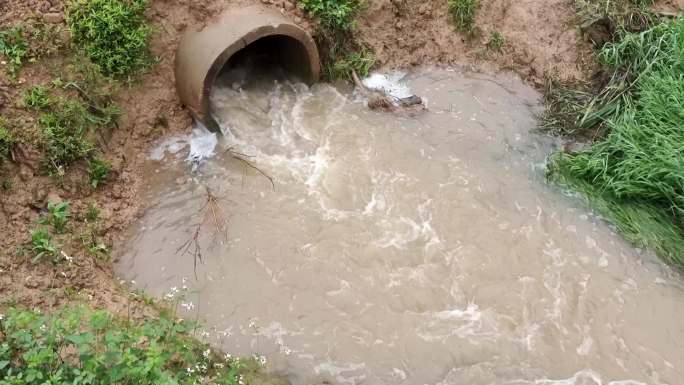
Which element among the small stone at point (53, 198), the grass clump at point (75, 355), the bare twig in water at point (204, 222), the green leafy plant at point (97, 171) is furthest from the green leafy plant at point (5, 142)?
the grass clump at point (75, 355)

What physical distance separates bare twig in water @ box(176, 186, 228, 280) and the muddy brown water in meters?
0.05

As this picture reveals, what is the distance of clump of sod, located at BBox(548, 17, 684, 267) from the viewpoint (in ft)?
18.5

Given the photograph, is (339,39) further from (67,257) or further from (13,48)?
(67,257)

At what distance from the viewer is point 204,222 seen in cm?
571

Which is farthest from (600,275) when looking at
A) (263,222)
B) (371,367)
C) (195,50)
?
(195,50)

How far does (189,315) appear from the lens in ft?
16.3

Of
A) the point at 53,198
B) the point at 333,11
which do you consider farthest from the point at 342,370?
the point at 333,11

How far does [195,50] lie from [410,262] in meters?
3.12

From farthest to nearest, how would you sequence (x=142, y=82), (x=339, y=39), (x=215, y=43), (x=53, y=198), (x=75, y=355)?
(x=339, y=39) → (x=142, y=82) → (x=215, y=43) → (x=53, y=198) → (x=75, y=355)

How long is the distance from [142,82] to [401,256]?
10.8ft

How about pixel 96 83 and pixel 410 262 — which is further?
pixel 96 83

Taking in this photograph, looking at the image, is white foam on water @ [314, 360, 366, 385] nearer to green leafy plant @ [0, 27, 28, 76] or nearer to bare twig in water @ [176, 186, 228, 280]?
bare twig in water @ [176, 186, 228, 280]

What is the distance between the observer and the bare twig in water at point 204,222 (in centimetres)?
547

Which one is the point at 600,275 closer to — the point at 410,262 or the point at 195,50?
the point at 410,262
